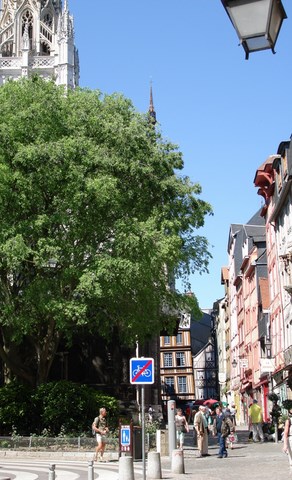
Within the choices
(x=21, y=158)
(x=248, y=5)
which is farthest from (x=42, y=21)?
(x=248, y=5)

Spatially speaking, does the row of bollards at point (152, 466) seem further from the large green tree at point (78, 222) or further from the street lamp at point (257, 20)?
the street lamp at point (257, 20)

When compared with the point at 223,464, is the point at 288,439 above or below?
above

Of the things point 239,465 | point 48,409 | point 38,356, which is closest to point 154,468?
point 239,465

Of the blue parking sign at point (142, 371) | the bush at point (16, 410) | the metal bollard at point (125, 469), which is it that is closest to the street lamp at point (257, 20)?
the blue parking sign at point (142, 371)

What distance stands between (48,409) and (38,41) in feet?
216

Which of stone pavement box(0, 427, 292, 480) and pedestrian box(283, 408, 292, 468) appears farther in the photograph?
stone pavement box(0, 427, 292, 480)

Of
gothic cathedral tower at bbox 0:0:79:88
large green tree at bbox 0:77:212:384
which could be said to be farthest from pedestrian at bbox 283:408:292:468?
gothic cathedral tower at bbox 0:0:79:88

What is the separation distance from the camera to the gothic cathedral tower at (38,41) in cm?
8081

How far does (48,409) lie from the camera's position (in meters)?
25.6

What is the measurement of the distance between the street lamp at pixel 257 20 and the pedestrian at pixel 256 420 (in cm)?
2322

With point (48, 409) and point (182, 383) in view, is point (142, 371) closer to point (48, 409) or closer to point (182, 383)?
point (48, 409)

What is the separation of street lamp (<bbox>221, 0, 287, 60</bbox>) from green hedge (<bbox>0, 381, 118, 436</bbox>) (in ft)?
74.3

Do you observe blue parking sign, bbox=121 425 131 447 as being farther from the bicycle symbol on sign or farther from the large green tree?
the large green tree

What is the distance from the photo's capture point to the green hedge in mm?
25859
